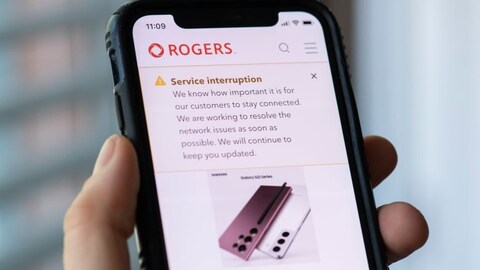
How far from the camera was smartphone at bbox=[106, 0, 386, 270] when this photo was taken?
1.80 feet

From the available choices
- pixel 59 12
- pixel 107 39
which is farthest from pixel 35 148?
pixel 107 39

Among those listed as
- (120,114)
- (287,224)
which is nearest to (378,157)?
(287,224)

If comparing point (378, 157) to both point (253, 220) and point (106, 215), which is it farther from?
point (106, 215)

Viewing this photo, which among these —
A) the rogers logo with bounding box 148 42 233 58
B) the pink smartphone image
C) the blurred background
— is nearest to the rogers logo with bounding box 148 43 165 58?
the rogers logo with bounding box 148 42 233 58

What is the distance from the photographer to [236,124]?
1.91 feet

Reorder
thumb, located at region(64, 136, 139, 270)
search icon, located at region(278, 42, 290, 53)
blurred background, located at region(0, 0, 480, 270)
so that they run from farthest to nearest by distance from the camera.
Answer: blurred background, located at region(0, 0, 480, 270), search icon, located at region(278, 42, 290, 53), thumb, located at region(64, 136, 139, 270)

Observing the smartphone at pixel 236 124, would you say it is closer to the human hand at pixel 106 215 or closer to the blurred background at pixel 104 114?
the human hand at pixel 106 215

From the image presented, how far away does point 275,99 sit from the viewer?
1.95ft

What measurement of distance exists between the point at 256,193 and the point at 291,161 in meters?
0.04

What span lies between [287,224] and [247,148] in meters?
0.06

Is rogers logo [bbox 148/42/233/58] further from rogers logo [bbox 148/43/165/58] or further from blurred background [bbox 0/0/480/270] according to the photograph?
blurred background [bbox 0/0/480/270]

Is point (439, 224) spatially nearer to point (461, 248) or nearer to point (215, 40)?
point (461, 248)

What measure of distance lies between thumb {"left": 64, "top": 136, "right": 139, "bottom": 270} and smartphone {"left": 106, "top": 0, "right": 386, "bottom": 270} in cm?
2

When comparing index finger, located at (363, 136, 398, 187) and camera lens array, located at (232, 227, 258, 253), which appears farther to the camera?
index finger, located at (363, 136, 398, 187)
